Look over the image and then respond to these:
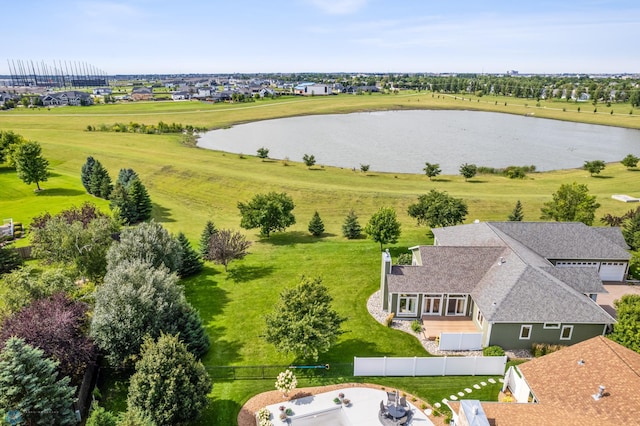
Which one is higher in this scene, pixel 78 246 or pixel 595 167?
pixel 78 246

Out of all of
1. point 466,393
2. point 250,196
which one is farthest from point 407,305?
point 250,196

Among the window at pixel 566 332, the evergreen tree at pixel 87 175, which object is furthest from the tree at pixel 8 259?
the window at pixel 566 332

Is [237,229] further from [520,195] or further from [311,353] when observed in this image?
[520,195]

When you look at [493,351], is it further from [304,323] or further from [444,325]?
[304,323]

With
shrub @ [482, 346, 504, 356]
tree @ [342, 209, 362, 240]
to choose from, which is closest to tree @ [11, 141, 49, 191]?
tree @ [342, 209, 362, 240]

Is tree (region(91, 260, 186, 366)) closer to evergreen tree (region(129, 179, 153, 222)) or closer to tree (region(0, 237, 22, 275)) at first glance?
tree (region(0, 237, 22, 275))
